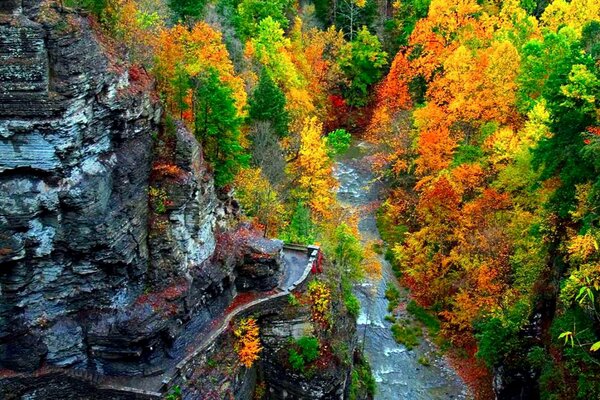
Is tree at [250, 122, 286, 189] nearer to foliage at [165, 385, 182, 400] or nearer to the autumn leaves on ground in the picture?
the autumn leaves on ground

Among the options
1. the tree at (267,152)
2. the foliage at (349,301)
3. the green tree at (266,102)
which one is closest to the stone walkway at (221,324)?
the foliage at (349,301)

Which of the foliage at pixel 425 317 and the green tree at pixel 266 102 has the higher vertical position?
the green tree at pixel 266 102

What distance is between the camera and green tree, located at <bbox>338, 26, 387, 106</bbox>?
2719 inches

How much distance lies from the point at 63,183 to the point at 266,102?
21.2m

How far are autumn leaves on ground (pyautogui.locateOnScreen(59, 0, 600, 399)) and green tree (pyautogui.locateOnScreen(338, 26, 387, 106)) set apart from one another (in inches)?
78.0

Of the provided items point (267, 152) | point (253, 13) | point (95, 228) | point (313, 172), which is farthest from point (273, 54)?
point (95, 228)

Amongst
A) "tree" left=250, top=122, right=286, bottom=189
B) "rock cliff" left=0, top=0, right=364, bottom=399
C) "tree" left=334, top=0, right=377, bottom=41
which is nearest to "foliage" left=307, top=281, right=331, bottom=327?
"rock cliff" left=0, top=0, right=364, bottom=399

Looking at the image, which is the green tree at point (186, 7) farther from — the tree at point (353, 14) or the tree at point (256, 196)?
the tree at point (353, 14)

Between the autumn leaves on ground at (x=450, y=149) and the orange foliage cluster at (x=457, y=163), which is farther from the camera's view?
the orange foliage cluster at (x=457, y=163)

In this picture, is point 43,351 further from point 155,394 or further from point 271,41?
point 271,41

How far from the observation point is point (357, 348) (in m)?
41.5

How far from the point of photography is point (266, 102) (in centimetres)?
4509

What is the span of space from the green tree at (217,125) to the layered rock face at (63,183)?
13.8ft

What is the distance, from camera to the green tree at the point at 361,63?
6906cm
